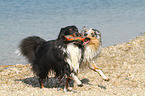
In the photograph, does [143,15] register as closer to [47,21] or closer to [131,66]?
[47,21]

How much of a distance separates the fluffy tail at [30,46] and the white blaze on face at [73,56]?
3.97ft

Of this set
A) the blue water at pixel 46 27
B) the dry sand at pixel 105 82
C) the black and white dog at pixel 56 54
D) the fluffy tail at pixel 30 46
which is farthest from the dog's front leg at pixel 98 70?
the blue water at pixel 46 27

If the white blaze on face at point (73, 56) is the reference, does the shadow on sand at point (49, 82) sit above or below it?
below

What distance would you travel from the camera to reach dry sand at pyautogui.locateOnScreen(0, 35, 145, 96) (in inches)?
192

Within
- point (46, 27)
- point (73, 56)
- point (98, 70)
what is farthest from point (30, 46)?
point (46, 27)

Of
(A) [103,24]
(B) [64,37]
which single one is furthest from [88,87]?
(A) [103,24]

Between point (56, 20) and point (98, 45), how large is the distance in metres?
10.3

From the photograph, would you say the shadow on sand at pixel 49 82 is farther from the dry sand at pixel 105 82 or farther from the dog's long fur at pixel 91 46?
the dog's long fur at pixel 91 46

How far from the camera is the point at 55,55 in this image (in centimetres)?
486

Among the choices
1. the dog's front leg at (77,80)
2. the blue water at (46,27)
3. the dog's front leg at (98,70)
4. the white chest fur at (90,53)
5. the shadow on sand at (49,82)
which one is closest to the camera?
the dog's front leg at (77,80)

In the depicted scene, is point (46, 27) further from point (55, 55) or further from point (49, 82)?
point (55, 55)

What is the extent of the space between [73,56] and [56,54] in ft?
1.27

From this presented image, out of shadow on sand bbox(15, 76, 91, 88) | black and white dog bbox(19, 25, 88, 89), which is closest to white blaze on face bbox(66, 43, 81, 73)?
black and white dog bbox(19, 25, 88, 89)

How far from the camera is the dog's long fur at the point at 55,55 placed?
4.57 meters
